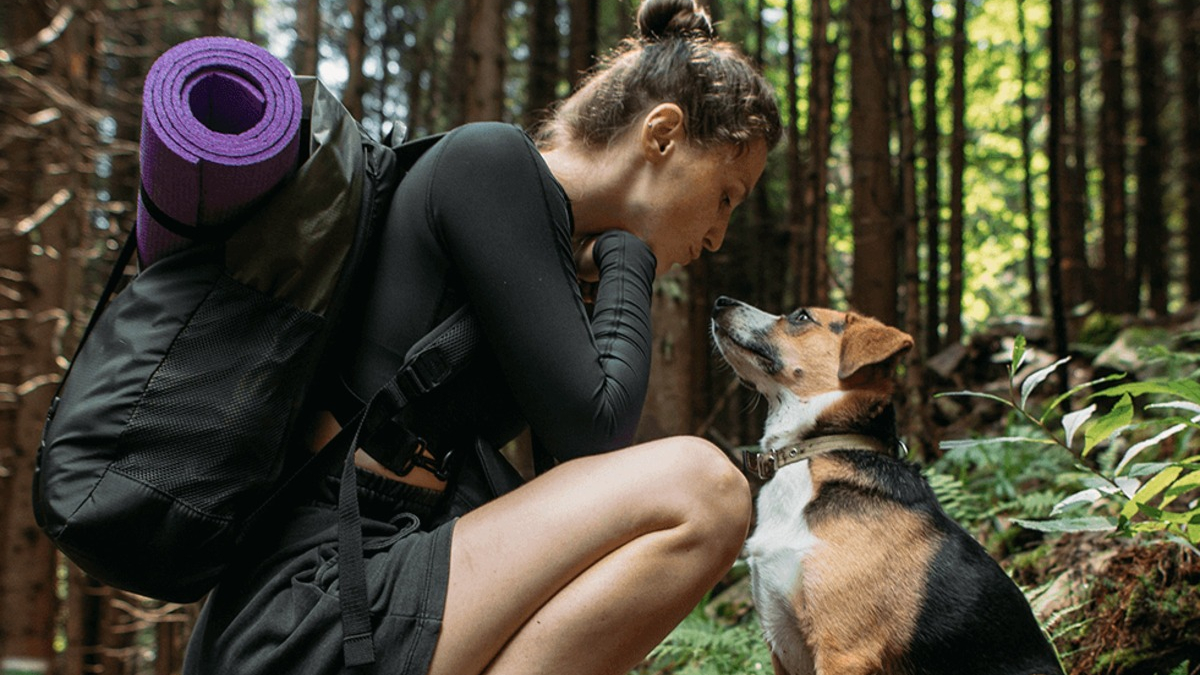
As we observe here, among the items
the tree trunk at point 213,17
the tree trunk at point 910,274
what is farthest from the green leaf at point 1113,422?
the tree trunk at point 213,17

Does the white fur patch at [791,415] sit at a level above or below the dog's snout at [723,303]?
below

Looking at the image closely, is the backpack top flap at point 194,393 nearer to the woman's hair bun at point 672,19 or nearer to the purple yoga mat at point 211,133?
the purple yoga mat at point 211,133

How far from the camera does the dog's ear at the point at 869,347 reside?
11.0ft

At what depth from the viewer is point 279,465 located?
2.03m

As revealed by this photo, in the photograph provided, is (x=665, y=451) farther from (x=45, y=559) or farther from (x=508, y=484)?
(x=45, y=559)

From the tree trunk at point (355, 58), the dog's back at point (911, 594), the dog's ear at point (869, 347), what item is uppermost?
the tree trunk at point (355, 58)

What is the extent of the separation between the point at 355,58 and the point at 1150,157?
11.1 m

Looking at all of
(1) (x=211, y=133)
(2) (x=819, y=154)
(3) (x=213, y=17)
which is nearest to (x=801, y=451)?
(1) (x=211, y=133)

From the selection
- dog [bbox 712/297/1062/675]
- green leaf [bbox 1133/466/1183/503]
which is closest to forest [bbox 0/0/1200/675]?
green leaf [bbox 1133/466/1183/503]

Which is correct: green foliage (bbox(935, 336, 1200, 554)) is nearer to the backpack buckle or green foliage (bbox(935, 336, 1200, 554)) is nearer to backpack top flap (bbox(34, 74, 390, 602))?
the backpack buckle

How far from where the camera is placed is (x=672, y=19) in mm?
2881

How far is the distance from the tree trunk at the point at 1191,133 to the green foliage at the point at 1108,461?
7189 mm

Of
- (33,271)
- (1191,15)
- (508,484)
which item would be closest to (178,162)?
(508,484)

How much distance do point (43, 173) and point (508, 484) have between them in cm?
544
